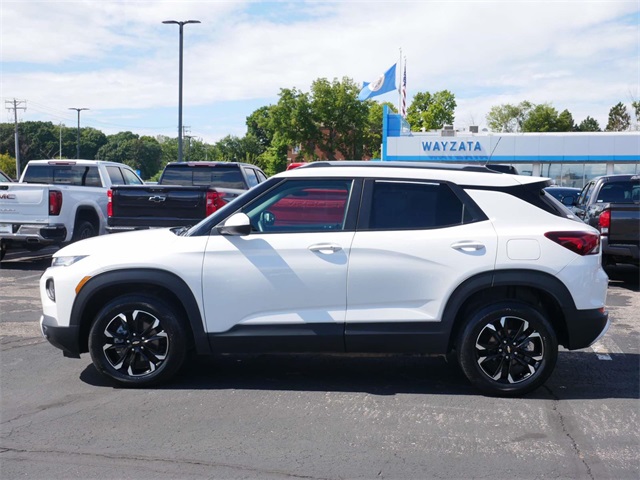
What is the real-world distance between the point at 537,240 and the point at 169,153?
130 m

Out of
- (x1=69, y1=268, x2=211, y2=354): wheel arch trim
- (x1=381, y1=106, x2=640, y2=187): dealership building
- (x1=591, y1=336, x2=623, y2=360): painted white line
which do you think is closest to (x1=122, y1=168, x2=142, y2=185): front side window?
(x1=69, y1=268, x2=211, y2=354): wheel arch trim

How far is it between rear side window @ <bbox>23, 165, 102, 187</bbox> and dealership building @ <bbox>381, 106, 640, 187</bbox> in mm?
30002

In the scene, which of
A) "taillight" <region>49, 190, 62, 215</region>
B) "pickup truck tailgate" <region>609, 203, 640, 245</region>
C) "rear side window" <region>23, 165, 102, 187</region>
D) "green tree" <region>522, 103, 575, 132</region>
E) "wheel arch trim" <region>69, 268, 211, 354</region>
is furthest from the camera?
"green tree" <region>522, 103, 575, 132</region>

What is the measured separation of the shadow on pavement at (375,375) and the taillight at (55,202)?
751cm

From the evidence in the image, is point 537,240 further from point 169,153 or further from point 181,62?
point 169,153

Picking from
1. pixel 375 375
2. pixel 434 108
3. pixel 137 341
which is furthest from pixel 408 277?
pixel 434 108

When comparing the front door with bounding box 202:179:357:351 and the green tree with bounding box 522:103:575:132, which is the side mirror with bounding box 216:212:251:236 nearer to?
the front door with bounding box 202:179:357:351

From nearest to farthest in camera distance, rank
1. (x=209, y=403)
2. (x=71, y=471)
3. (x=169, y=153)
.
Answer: (x=71, y=471) < (x=209, y=403) < (x=169, y=153)

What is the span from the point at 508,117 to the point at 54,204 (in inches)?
3700

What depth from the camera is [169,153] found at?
131750 millimetres

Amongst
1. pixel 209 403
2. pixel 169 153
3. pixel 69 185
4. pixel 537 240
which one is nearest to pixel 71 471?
pixel 209 403

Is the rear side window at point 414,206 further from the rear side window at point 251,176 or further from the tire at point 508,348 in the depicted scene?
the rear side window at point 251,176

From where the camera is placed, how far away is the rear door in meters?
5.60

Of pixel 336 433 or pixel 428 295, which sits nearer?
pixel 336 433
